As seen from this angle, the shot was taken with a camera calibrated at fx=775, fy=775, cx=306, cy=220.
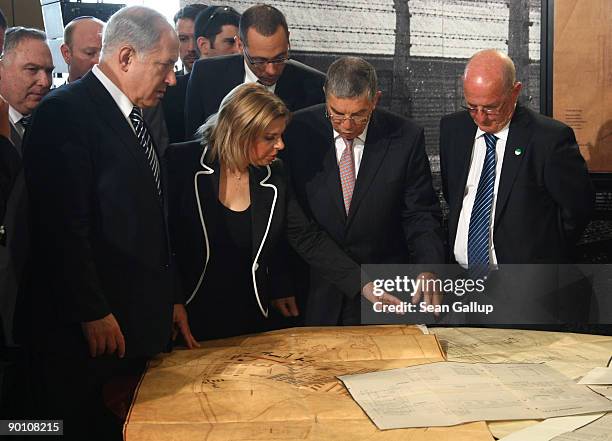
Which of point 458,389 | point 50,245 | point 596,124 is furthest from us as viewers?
point 596,124

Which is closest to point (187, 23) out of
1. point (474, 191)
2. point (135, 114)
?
point (135, 114)

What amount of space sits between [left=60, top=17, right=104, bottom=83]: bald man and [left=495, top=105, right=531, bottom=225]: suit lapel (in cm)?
165

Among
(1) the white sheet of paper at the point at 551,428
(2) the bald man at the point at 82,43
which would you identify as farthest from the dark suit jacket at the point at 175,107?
(1) the white sheet of paper at the point at 551,428

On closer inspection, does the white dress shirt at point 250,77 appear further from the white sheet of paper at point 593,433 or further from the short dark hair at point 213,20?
the white sheet of paper at point 593,433

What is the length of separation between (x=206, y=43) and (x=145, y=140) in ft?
3.63

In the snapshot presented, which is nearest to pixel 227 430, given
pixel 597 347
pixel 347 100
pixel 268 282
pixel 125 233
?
pixel 125 233

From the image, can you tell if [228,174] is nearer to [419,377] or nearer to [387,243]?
[387,243]

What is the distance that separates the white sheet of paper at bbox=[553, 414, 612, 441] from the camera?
1.49 meters

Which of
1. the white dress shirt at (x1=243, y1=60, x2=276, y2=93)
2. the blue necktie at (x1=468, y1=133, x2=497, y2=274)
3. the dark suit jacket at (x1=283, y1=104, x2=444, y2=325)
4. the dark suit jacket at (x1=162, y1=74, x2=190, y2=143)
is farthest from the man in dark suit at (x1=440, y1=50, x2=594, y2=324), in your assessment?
the dark suit jacket at (x1=162, y1=74, x2=190, y2=143)

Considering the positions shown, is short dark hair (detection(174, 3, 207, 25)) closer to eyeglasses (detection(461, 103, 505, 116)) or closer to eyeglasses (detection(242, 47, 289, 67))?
eyeglasses (detection(242, 47, 289, 67))

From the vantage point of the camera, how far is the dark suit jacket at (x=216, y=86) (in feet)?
10.2

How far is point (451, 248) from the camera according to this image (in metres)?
3.14

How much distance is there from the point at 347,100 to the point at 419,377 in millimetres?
1244

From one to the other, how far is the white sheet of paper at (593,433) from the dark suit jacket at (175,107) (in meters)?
2.05
